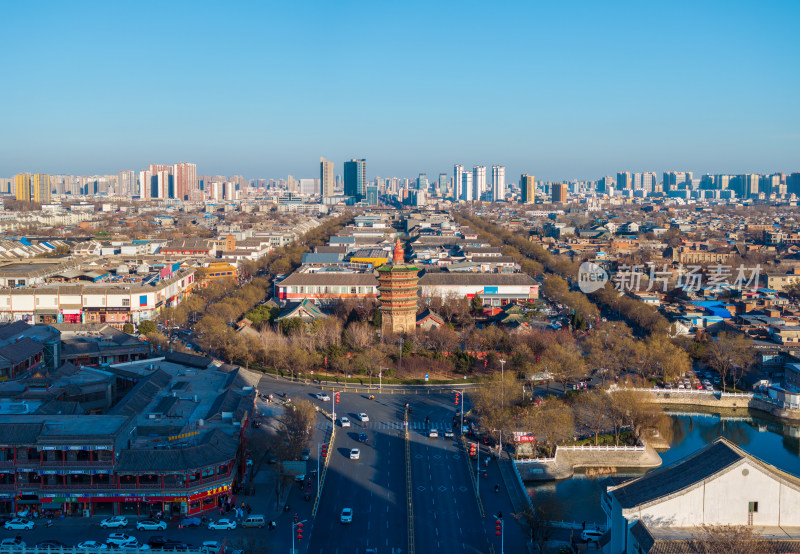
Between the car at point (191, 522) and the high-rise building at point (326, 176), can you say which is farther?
the high-rise building at point (326, 176)

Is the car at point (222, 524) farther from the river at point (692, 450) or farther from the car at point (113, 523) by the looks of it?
the river at point (692, 450)

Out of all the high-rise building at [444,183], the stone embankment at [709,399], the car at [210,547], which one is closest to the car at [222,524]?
the car at [210,547]

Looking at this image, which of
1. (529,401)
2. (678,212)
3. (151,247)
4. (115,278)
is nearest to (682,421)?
(529,401)

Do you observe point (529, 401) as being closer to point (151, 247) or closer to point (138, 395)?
point (138, 395)

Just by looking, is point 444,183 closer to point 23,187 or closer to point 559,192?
point 559,192

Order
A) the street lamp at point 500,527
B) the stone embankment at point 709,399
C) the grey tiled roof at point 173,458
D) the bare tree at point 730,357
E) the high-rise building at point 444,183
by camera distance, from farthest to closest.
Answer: the high-rise building at point 444,183 < the bare tree at point 730,357 < the stone embankment at point 709,399 < the grey tiled roof at point 173,458 < the street lamp at point 500,527

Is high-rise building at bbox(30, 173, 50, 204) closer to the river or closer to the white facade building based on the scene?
the river

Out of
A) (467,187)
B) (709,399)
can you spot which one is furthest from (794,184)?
(709,399)

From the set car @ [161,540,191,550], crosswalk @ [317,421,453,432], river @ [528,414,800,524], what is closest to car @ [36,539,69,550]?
car @ [161,540,191,550]
